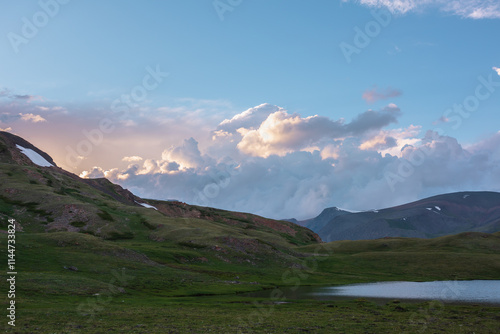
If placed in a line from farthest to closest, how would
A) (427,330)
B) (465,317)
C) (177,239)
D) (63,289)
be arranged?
(177,239) → (63,289) → (465,317) → (427,330)

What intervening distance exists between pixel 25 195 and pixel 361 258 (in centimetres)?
15296

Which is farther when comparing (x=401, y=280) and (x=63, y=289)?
(x=401, y=280)

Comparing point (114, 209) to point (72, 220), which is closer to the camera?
point (72, 220)

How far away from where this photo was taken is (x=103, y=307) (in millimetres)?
53719

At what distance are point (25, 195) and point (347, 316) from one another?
537 feet

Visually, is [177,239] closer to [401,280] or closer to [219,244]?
[219,244]

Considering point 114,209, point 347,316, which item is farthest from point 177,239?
point 347,316

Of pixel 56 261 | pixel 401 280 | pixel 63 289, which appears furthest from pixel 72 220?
pixel 401 280

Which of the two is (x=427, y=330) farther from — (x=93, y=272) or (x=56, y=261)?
(x=56, y=261)

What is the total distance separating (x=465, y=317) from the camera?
52969 mm

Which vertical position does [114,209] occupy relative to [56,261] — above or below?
above

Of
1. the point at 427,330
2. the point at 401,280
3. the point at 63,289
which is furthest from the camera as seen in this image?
the point at 401,280

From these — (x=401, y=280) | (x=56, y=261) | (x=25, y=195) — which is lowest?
(x=401, y=280)

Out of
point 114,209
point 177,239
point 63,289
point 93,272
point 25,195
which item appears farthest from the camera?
point 114,209
